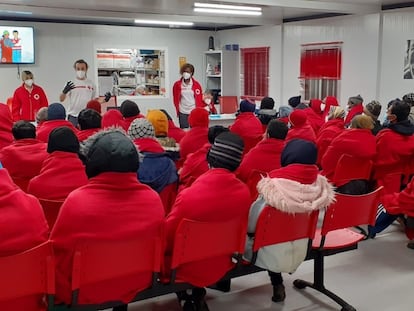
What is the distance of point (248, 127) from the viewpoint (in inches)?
204

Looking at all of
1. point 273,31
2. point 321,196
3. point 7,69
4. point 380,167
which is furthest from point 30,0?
point 321,196

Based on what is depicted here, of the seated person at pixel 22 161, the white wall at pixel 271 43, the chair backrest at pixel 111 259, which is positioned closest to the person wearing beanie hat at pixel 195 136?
the seated person at pixel 22 161

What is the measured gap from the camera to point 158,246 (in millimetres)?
2057

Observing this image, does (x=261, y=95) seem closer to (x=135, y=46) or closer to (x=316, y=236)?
(x=135, y=46)

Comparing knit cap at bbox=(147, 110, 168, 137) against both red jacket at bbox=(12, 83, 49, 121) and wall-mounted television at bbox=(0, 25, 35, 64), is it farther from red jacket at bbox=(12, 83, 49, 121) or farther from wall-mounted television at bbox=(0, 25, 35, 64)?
wall-mounted television at bbox=(0, 25, 35, 64)

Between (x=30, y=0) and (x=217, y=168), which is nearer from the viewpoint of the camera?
(x=217, y=168)

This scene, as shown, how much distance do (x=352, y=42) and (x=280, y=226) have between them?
590 centimetres

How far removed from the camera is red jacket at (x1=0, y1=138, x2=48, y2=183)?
322cm

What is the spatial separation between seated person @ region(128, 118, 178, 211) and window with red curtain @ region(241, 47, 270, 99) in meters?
6.67

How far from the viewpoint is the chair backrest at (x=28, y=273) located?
1719mm

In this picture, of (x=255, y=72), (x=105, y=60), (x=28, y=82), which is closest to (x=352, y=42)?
(x=255, y=72)

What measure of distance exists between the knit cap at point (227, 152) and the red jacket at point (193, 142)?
176 centimetres

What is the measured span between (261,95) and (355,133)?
230 inches

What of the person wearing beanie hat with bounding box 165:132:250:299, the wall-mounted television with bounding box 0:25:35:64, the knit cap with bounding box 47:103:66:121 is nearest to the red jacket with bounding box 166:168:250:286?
the person wearing beanie hat with bounding box 165:132:250:299
